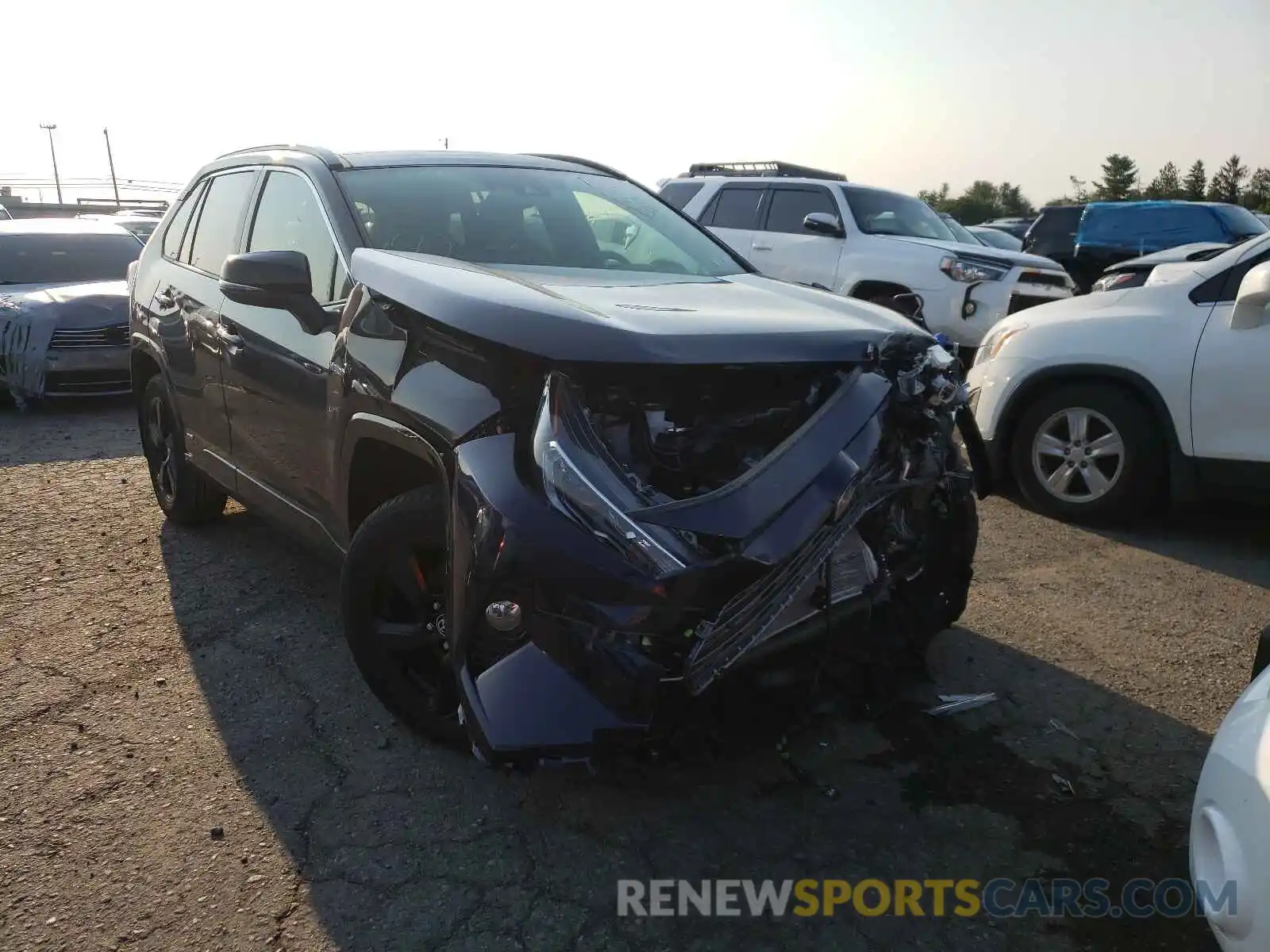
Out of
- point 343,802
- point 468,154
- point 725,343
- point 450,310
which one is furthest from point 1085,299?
point 343,802

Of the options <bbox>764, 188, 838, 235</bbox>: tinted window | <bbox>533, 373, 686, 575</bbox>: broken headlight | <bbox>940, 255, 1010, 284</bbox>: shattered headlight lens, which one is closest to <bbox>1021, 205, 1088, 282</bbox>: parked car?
<bbox>764, 188, 838, 235</bbox>: tinted window

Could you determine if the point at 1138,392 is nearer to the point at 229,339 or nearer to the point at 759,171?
the point at 229,339

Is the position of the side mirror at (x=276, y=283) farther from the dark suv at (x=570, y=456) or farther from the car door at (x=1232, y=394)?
the car door at (x=1232, y=394)

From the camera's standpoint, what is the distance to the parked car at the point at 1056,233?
14602 millimetres

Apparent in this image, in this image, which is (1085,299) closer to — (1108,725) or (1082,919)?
(1108,725)

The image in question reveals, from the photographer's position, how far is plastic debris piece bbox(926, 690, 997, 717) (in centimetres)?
325

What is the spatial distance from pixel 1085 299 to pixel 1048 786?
359 centimetres

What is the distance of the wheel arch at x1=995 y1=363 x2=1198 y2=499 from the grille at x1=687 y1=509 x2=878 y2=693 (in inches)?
128

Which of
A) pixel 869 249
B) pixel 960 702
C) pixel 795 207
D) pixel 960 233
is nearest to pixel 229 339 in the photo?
pixel 960 702

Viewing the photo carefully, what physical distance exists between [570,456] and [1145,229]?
44.7ft

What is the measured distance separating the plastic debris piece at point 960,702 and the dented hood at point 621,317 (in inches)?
50.4

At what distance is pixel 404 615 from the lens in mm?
3051

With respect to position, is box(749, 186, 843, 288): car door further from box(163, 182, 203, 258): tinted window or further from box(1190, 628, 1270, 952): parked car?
box(1190, 628, 1270, 952): parked car

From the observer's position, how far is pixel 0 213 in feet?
69.2
